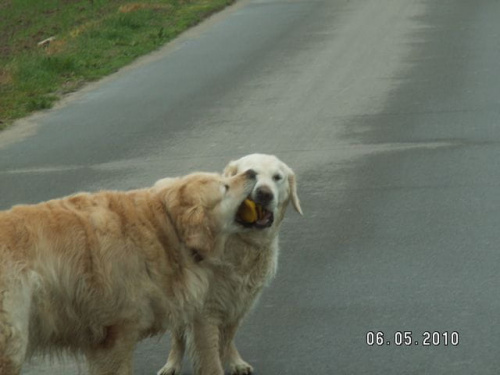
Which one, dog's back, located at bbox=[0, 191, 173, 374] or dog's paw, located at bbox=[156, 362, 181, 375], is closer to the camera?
dog's back, located at bbox=[0, 191, 173, 374]

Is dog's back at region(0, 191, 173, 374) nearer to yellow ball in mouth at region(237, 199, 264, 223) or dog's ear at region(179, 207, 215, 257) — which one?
dog's ear at region(179, 207, 215, 257)

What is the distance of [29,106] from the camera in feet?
54.5

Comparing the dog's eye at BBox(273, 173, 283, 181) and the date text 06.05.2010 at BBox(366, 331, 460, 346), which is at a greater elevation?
the dog's eye at BBox(273, 173, 283, 181)

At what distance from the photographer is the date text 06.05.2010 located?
7.71 meters

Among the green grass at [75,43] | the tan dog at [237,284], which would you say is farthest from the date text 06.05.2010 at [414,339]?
the green grass at [75,43]

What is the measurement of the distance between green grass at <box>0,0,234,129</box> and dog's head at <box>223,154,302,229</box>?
8.06 metres

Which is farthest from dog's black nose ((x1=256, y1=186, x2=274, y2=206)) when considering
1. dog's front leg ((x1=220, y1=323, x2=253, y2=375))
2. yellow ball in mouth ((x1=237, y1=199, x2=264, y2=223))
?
dog's front leg ((x1=220, y1=323, x2=253, y2=375))

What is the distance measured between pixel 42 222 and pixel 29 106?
10196 mm

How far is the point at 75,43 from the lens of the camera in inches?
852

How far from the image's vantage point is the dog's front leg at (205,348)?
721 centimetres

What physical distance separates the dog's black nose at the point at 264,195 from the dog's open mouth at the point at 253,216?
75mm

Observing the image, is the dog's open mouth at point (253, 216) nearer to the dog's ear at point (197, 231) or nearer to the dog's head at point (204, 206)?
the dog's head at point (204, 206)

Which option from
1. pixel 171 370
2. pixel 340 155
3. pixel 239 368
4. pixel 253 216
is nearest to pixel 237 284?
pixel 253 216

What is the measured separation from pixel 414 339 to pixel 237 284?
48.0 inches
